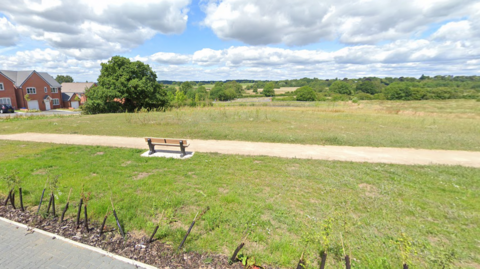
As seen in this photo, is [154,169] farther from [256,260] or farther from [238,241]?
[256,260]

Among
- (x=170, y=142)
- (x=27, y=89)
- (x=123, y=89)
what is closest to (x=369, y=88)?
(x=123, y=89)

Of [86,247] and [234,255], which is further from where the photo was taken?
[86,247]

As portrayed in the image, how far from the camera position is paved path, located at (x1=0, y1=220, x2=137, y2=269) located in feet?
9.41

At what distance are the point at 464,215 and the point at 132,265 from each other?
17.8ft

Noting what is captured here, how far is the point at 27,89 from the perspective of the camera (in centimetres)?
3978

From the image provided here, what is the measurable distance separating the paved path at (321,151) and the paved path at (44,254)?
5.17 m

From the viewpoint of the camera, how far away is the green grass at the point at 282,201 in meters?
3.15

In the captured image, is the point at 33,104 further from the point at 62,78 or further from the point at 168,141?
the point at 62,78

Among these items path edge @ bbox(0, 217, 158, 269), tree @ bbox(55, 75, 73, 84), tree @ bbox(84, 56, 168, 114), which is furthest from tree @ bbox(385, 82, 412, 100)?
tree @ bbox(55, 75, 73, 84)

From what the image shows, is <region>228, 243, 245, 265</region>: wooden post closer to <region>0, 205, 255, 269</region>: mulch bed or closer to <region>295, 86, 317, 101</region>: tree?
<region>0, 205, 255, 269</region>: mulch bed

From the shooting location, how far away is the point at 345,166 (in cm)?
651

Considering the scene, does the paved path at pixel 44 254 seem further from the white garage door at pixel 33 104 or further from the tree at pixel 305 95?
the tree at pixel 305 95

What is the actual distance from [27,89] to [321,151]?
172 ft

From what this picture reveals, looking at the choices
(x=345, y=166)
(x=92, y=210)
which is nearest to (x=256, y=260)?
(x=92, y=210)
